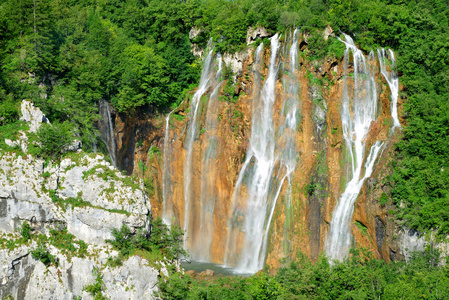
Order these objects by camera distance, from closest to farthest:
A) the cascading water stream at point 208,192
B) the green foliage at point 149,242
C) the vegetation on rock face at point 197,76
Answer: the vegetation on rock face at point 197,76 < the green foliage at point 149,242 < the cascading water stream at point 208,192

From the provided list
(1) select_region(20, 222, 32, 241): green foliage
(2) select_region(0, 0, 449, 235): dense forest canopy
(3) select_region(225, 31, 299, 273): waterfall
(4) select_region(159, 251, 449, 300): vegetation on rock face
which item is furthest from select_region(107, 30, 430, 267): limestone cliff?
(1) select_region(20, 222, 32, 241): green foliage

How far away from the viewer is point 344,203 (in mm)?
32500

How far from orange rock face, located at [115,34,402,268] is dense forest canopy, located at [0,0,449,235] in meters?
1.81

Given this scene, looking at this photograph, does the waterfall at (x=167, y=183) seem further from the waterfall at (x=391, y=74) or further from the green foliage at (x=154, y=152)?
the waterfall at (x=391, y=74)

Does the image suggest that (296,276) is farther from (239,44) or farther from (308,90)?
(239,44)

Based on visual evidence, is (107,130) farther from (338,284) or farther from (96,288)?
(338,284)

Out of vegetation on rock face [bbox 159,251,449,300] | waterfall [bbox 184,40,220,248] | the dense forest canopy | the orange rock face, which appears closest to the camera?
vegetation on rock face [bbox 159,251,449,300]

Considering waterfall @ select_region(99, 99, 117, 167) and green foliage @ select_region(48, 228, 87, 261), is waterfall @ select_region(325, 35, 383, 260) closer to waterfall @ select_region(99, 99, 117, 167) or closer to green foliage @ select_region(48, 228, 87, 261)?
green foliage @ select_region(48, 228, 87, 261)

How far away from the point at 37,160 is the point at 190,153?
13.9 meters

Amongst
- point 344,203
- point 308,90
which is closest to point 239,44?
point 308,90

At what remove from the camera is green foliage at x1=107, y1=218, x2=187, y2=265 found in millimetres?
28250

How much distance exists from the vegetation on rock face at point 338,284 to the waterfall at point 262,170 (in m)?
7.69

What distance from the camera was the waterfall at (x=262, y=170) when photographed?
3559 cm

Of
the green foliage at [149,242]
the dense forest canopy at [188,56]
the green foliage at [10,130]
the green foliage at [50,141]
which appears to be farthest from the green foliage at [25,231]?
the dense forest canopy at [188,56]
